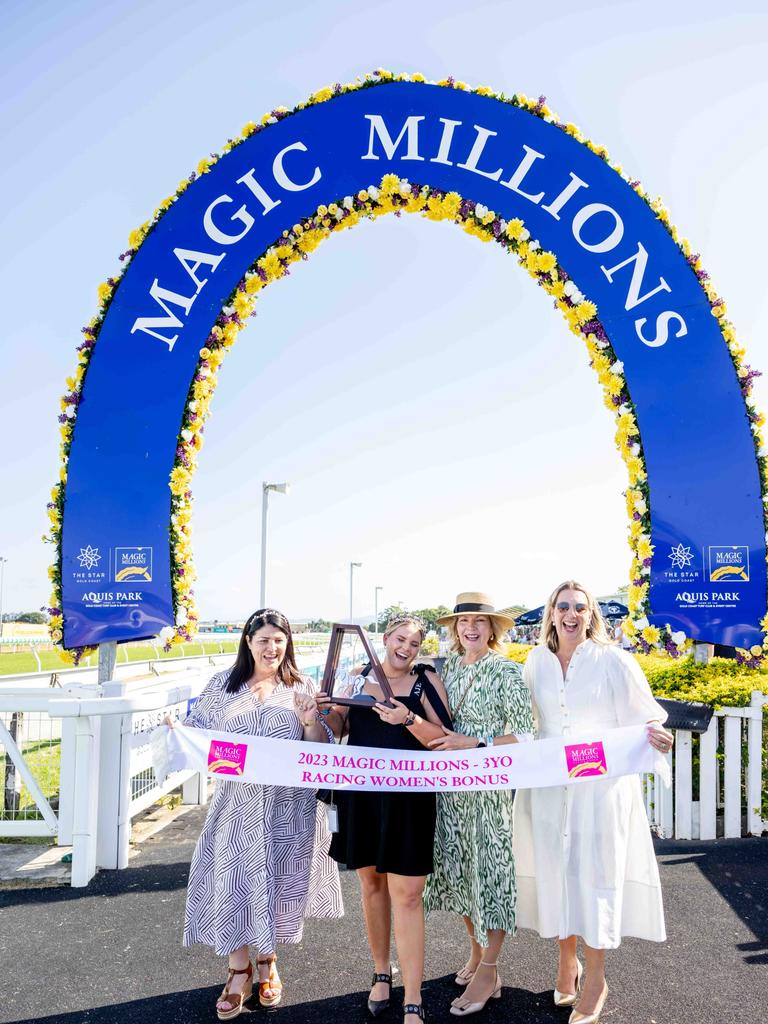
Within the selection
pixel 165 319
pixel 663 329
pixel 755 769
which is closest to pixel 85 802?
pixel 165 319

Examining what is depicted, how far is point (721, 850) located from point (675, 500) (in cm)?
255

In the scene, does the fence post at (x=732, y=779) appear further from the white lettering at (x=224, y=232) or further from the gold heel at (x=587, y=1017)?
the white lettering at (x=224, y=232)

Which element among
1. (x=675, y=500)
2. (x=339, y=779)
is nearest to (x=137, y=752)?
(x=339, y=779)

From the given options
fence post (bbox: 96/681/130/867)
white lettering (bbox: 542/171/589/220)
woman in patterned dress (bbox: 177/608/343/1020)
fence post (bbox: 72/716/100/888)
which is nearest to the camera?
woman in patterned dress (bbox: 177/608/343/1020)

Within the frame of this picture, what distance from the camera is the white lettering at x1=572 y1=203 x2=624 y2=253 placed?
6191mm

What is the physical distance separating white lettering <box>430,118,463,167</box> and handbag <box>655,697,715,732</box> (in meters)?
4.73

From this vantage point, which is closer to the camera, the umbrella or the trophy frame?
the trophy frame

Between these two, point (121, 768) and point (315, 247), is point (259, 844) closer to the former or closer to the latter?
point (121, 768)

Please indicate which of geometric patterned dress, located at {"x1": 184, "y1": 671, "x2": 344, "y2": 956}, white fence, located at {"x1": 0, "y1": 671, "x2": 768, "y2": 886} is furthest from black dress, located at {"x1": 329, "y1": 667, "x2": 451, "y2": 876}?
white fence, located at {"x1": 0, "y1": 671, "x2": 768, "y2": 886}

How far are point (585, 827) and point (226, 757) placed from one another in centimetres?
168

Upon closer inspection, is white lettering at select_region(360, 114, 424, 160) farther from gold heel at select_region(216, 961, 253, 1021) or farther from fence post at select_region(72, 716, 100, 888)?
gold heel at select_region(216, 961, 253, 1021)

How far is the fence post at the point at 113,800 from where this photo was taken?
514 cm

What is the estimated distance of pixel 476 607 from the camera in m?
3.71

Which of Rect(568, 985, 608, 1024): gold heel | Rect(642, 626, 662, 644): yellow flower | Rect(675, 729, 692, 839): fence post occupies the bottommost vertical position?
Rect(568, 985, 608, 1024): gold heel
